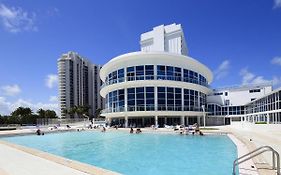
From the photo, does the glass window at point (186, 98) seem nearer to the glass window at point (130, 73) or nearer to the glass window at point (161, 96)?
the glass window at point (161, 96)

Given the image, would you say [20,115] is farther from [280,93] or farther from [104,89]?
[280,93]

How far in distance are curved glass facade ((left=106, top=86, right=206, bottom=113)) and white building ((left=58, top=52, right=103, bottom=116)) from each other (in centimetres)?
6480

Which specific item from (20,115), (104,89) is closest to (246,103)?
(104,89)

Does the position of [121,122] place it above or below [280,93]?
below

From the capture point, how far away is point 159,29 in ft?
218

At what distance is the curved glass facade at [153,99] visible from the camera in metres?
34.4

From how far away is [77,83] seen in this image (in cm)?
10231

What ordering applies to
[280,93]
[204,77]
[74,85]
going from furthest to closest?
[74,85] → [204,77] → [280,93]

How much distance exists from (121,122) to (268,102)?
21.4m

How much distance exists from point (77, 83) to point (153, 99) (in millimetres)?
73890

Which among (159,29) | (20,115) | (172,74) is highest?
(159,29)

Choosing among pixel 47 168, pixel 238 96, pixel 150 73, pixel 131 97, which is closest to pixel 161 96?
pixel 150 73

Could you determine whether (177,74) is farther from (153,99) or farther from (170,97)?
(153,99)

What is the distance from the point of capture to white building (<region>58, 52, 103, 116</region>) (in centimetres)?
10050
